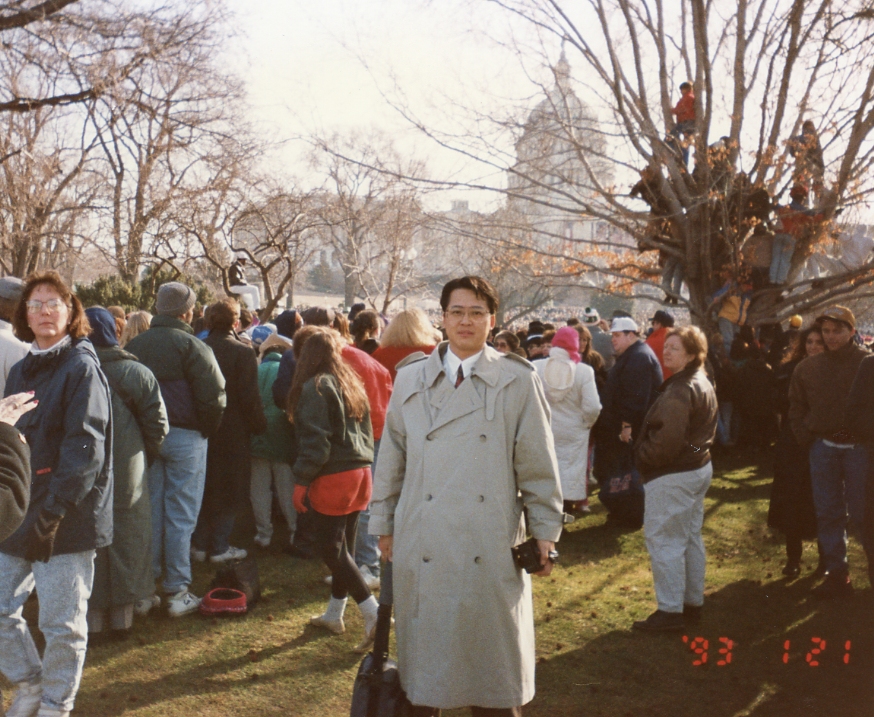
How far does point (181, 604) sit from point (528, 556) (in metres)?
3.27

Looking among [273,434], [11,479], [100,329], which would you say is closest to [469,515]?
[11,479]

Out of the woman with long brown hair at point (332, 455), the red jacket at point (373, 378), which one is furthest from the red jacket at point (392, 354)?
the woman with long brown hair at point (332, 455)

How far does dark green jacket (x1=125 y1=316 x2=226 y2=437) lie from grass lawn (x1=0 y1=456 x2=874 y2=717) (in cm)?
133

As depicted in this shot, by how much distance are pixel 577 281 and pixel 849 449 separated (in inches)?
235

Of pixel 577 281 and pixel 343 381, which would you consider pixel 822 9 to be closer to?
pixel 577 281

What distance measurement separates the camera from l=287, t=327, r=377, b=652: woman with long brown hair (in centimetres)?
486

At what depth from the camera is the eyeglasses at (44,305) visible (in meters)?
3.96

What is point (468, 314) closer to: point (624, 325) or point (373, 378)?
point (373, 378)

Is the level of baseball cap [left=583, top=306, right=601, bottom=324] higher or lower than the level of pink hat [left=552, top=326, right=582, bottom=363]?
higher

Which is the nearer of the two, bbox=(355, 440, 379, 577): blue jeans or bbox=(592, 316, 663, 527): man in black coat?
bbox=(355, 440, 379, 577): blue jeans

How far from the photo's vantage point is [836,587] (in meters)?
6.25

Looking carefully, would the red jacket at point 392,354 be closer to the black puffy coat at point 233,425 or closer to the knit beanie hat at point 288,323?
the black puffy coat at point 233,425

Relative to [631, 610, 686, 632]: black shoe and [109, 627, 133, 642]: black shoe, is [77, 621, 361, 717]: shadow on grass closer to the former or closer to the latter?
[109, 627, 133, 642]: black shoe

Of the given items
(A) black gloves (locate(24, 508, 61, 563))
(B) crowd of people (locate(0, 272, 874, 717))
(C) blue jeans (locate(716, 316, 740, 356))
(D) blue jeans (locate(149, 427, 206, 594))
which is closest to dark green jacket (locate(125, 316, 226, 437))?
(B) crowd of people (locate(0, 272, 874, 717))
